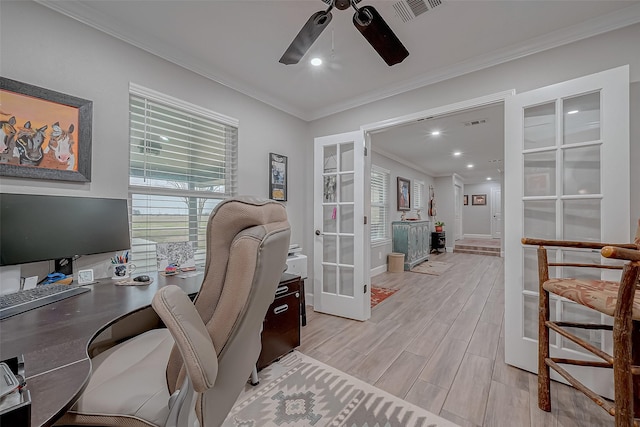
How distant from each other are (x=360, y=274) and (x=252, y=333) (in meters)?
2.24

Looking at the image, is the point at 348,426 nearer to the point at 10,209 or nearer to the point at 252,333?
the point at 252,333

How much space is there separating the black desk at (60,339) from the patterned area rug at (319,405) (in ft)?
2.74

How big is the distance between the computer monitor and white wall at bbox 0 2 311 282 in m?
0.17

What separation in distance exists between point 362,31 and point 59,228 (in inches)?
81.4

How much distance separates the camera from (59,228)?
152cm

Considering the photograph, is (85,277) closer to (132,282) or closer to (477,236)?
(132,282)

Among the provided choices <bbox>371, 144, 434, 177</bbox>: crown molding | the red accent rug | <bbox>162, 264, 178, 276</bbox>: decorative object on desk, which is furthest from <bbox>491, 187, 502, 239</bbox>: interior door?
<bbox>162, 264, 178, 276</bbox>: decorative object on desk

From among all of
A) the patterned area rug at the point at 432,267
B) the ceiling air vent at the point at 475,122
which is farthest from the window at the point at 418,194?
the ceiling air vent at the point at 475,122

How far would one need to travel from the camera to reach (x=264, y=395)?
5.64 ft

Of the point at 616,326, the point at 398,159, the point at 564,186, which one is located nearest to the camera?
the point at 616,326

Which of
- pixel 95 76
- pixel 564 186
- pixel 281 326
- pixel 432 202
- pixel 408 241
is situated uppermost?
pixel 95 76

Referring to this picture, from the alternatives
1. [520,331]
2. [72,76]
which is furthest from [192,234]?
[520,331]

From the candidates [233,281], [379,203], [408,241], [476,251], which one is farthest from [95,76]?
[476,251]

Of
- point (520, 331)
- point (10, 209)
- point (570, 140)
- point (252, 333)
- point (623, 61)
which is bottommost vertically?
point (520, 331)
